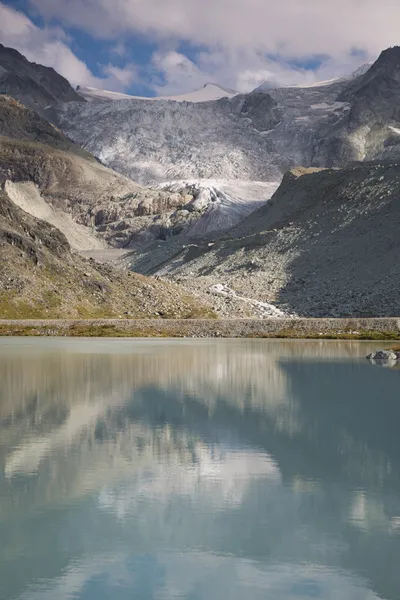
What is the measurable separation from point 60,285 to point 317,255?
45796mm

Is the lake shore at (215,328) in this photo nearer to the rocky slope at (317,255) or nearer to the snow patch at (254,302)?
the rocky slope at (317,255)

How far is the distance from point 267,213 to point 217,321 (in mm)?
91554

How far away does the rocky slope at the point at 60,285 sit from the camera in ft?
329

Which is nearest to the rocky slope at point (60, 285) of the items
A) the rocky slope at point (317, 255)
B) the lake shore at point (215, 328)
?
the lake shore at point (215, 328)

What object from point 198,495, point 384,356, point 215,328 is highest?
point 215,328

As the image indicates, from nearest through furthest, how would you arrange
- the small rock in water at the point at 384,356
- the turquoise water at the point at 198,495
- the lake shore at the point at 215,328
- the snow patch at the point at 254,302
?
the turquoise water at the point at 198,495 → the small rock in water at the point at 384,356 → the lake shore at the point at 215,328 → the snow patch at the point at 254,302

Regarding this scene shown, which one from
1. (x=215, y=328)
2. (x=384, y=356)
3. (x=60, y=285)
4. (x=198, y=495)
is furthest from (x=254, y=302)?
(x=198, y=495)

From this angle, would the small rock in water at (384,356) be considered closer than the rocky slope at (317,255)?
Yes

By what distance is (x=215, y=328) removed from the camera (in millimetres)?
93812

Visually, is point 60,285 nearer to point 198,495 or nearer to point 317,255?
point 317,255

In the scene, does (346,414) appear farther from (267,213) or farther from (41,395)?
(267,213)

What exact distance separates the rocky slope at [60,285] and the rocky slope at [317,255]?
985 centimetres

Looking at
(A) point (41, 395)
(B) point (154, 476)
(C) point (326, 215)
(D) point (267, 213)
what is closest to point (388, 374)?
(A) point (41, 395)

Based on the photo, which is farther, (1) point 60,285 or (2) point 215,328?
(1) point 60,285
